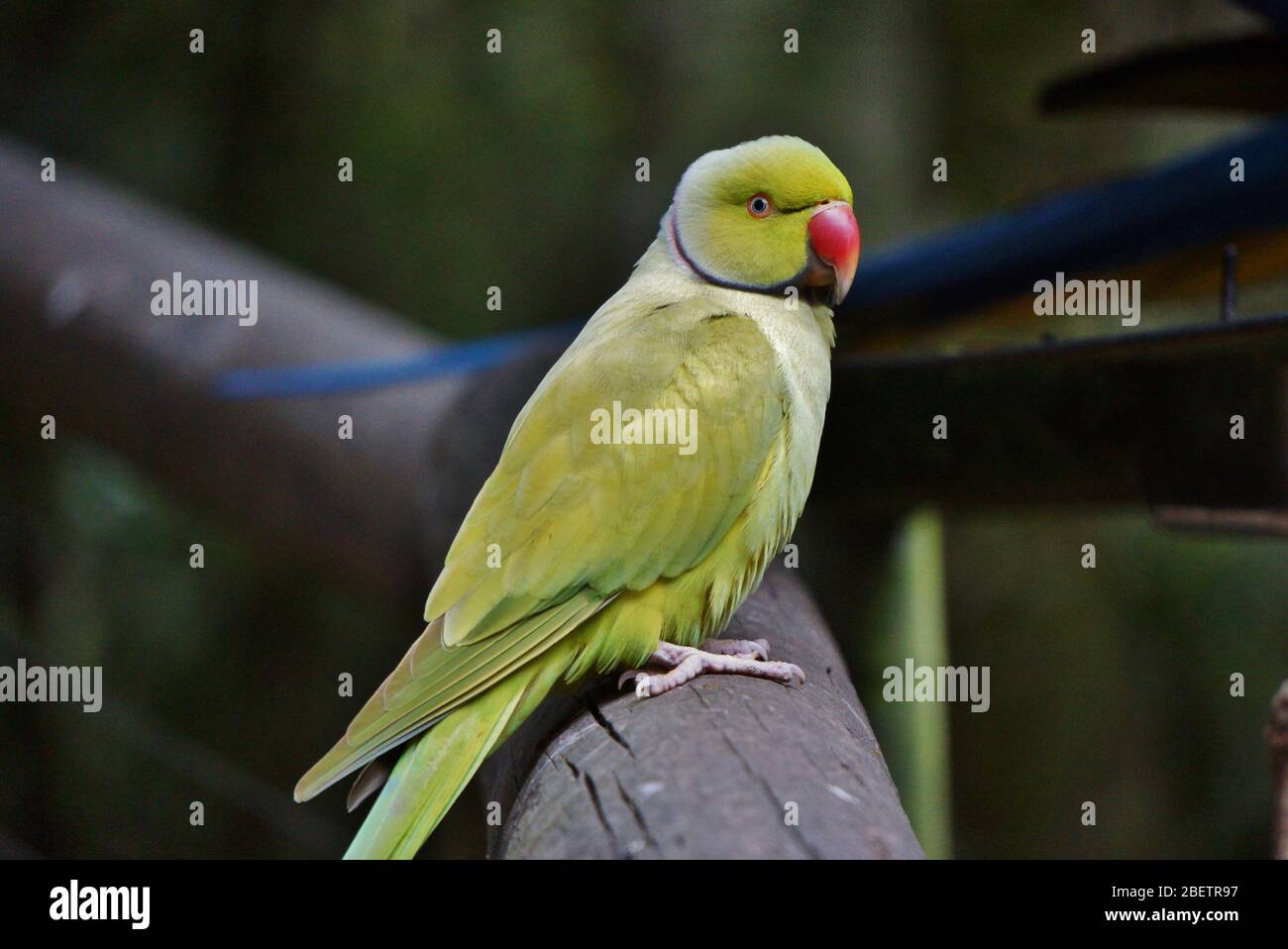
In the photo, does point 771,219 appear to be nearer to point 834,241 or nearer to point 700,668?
point 834,241

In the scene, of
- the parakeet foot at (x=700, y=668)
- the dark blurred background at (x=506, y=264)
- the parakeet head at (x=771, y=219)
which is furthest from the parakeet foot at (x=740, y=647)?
the dark blurred background at (x=506, y=264)

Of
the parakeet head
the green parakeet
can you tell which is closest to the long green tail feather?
the green parakeet

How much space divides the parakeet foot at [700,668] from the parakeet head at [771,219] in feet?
1.81

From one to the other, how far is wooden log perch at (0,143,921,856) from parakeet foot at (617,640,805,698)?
28 millimetres

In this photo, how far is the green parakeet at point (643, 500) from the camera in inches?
60.4

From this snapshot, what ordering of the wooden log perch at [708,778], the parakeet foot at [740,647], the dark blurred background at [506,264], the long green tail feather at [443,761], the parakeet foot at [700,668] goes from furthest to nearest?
the dark blurred background at [506,264] → the parakeet foot at [740,647] → the parakeet foot at [700,668] → the long green tail feather at [443,761] → the wooden log perch at [708,778]

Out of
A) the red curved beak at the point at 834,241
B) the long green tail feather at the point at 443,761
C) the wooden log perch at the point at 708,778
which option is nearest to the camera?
the wooden log perch at the point at 708,778

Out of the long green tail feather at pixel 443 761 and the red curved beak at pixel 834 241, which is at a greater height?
the red curved beak at pixel 834 241

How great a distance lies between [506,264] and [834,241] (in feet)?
10.5

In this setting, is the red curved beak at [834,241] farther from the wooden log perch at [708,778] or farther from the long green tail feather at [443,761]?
the long green tail feather at [443,761]

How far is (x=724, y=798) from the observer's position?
3.57ft

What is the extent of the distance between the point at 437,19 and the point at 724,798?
439cm
